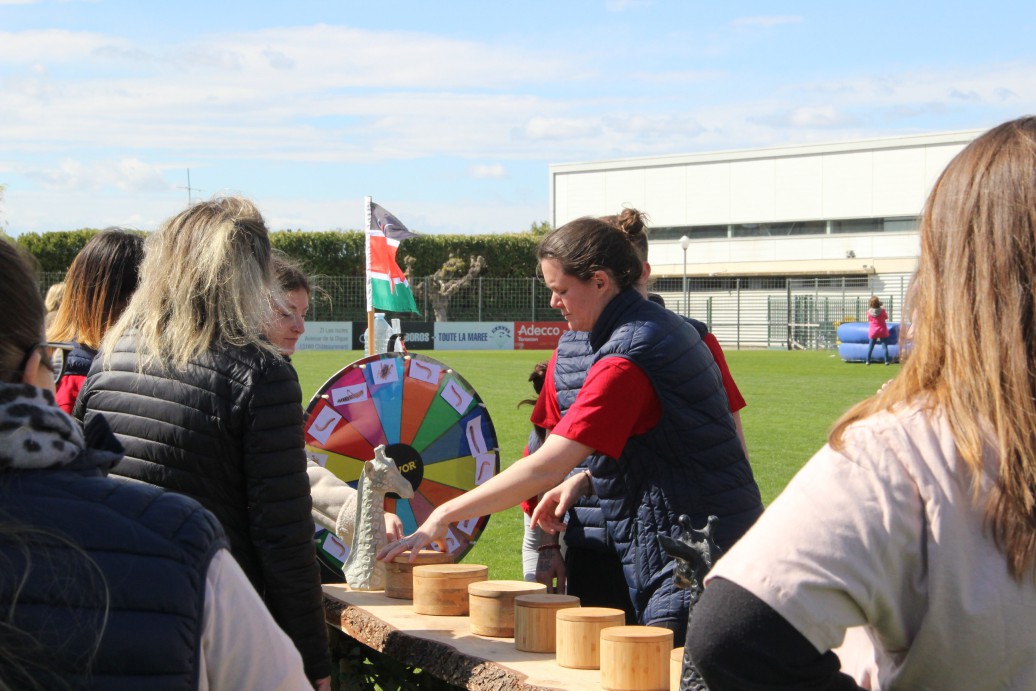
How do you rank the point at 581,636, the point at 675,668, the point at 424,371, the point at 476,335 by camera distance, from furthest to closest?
the point at 476,335 → the point at 424,371 → the point at 581,636 → the point at 675,668

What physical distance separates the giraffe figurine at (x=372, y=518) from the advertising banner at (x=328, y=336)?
3457 centimetres

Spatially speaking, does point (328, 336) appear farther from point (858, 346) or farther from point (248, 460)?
point (248, 460)

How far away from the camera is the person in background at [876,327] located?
90.0 feet

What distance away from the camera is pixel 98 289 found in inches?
139

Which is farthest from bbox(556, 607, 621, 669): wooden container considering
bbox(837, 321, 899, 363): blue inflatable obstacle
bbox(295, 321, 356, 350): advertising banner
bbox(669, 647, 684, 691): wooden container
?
bbox(295, 321, 356, 350): advertising banner

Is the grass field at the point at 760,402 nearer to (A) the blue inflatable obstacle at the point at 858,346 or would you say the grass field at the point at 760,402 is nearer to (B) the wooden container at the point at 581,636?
(A) the blue inflatable obstacle at the point at 858,346

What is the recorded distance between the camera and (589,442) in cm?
294

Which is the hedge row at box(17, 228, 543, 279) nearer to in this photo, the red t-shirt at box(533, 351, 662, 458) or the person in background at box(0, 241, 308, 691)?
the red t-shirt at box(533, 351, 662, 458)

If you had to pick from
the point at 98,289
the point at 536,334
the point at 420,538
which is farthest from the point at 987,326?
the point at 536,334

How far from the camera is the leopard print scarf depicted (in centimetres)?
129

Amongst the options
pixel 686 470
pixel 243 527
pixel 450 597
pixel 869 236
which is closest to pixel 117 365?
pixel 243 527

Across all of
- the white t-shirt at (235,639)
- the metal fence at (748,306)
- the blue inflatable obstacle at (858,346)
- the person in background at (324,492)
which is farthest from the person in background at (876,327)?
the white t-shirt at (235,639)

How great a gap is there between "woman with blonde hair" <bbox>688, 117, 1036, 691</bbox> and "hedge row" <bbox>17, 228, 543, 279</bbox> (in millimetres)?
43339

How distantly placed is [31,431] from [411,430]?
2986mm
